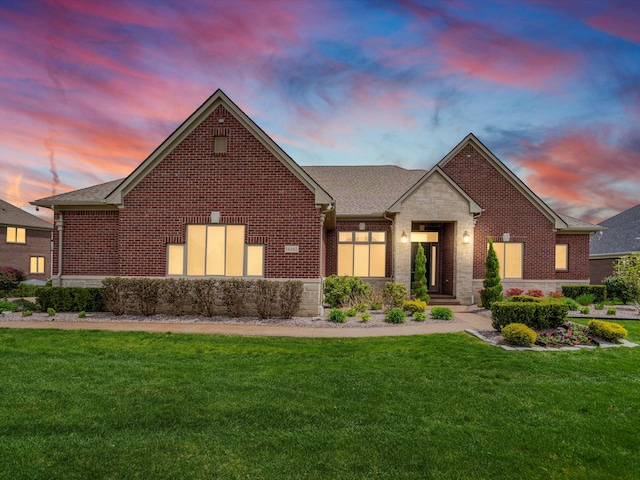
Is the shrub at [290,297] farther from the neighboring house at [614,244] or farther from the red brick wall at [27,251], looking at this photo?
the red brick wall at [27,251]

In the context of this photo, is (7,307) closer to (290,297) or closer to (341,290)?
(290,297)

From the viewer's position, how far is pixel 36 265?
34.7 metres

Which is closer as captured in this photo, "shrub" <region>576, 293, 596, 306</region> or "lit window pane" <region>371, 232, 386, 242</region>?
"shrub" <region>576, 293, 596, 306</region>

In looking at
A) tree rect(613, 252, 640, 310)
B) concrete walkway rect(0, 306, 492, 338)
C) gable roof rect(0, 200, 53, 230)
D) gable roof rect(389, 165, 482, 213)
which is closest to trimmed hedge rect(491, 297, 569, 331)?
concrete walkway rect(0, 306, 492, 338)

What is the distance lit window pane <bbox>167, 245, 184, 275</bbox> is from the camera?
13.8 metres

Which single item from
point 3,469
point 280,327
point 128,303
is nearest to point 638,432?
point 3,469

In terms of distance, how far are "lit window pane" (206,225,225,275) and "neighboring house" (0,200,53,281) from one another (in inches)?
1135

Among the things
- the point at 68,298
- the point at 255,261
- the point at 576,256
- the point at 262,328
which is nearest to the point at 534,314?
the point at 262,328

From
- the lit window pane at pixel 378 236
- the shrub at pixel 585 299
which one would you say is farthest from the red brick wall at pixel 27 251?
the shrub at pixel 585 299

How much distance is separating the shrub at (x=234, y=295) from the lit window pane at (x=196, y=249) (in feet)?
4.84

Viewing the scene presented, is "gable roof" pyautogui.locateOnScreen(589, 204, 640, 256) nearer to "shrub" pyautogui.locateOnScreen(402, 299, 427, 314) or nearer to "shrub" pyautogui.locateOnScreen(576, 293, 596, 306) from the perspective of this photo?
"shrub" pyautogui.locateOnScreen(576, 293, 596, 306)

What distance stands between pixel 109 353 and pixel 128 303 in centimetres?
571

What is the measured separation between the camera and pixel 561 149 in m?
18.3

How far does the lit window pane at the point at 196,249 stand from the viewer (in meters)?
13.8
